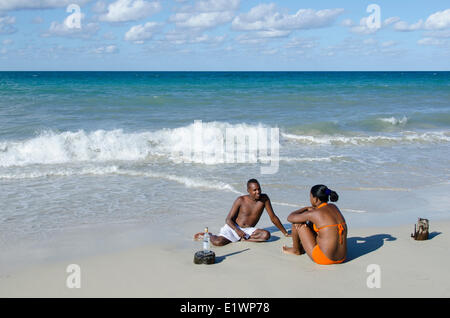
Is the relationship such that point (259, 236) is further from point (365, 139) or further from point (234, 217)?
point (365, 139)

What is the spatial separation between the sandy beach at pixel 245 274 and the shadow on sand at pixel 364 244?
0.01 meters

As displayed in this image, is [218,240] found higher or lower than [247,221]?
lower

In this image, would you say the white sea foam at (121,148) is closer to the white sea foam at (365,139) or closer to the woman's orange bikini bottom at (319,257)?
the white sea foam at (365,139)

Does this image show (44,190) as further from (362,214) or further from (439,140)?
(439,140)

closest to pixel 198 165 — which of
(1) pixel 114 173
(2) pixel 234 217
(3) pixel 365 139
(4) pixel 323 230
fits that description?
(1) pixel 114 173

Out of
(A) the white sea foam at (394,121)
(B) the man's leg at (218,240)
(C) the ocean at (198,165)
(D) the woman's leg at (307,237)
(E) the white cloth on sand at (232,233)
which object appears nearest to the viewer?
(D) the woman's leg at (307,237)

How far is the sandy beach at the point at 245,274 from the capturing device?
486 centimetres

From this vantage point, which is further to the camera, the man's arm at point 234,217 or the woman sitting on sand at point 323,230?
the man's arm at point 234,217

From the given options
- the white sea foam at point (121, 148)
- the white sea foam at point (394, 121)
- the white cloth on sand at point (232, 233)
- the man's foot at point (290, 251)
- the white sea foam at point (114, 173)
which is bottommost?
the man's foot at point (290, 251)

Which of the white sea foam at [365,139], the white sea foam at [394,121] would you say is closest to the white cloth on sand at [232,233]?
the white sea foam at [365,139]

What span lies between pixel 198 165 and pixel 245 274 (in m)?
6.87

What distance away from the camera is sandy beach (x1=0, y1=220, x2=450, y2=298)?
4.86 meters

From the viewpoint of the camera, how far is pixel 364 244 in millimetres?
6355
